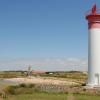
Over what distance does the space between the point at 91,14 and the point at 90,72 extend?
4935 mm

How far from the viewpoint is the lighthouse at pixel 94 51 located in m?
27.9

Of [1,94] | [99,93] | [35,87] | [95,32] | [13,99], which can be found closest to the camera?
[13,99]

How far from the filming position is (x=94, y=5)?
28594mm

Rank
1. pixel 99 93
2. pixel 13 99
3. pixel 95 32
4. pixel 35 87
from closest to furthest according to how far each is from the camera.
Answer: pixel 13 99 < pixel 99 93 < pixel 35 87 < pixel 95 32

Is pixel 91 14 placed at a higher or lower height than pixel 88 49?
higher

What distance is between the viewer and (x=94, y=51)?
28.0 meters

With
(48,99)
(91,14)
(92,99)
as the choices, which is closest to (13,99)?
(48,99)

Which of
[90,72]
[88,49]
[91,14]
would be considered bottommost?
[90,72]

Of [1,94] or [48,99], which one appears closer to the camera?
[48,99]

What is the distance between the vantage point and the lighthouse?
27.9 metres

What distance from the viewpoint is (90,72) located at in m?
28.1

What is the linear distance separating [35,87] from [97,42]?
652 centimetres

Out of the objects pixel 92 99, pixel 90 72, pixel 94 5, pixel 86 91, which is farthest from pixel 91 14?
pixel 92 99

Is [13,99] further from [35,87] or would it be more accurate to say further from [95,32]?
[95,32]
